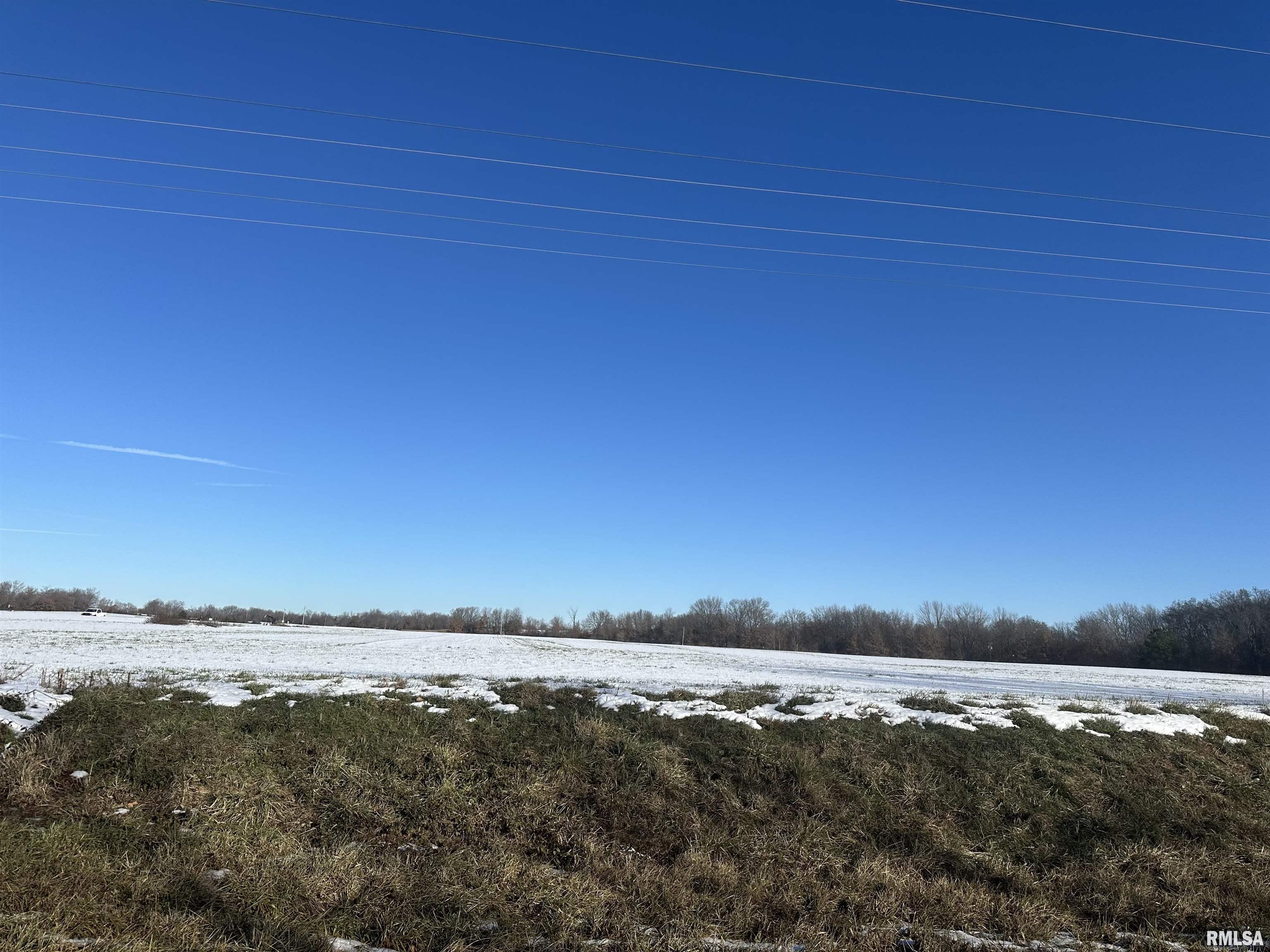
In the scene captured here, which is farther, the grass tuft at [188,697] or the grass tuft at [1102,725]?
the grass tuft at [1102,725]

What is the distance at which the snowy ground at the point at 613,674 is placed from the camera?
44.8 feet

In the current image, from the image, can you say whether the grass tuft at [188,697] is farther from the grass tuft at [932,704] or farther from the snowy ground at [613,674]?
the grass tuft at [932,704]

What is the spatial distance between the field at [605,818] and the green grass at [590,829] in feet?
0.13

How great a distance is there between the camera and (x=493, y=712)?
1242 cm

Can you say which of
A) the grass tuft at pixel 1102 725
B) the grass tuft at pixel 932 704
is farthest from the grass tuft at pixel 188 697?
the grass tuft at pixel 1102 725

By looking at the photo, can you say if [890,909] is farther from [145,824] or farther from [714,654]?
[714,654]

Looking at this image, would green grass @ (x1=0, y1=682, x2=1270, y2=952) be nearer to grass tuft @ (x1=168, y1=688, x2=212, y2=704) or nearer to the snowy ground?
grass tuft @ (x1=168, y1=688, x2=212, y2=704)

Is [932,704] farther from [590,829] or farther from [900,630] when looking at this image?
[900,630]

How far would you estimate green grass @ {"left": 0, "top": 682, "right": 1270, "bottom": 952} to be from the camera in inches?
263

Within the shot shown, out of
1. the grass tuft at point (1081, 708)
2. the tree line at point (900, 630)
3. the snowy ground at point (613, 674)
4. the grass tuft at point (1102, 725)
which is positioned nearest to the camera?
the grass tuft at point (1102, 725)

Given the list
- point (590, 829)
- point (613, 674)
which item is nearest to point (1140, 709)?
point (613, 674)

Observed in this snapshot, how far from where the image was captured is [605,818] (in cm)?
944

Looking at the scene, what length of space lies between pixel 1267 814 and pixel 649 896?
10086 mm

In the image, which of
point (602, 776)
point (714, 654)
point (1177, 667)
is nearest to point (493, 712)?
point (602, 776)
